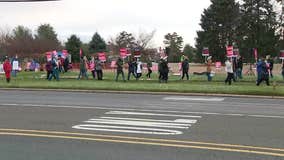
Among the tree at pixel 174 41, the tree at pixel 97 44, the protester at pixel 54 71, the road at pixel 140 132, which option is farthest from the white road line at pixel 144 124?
the tree at pixel 174 41

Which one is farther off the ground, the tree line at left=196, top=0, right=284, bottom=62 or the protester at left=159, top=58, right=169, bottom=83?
the tree line at left=196, top=0, right=284, bottom=62

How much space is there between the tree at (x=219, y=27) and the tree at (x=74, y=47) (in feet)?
60.7

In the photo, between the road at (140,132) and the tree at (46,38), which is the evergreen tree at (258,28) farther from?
the road at (140,132)

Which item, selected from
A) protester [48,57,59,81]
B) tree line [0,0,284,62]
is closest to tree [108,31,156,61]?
tree line [0,0,284,62]

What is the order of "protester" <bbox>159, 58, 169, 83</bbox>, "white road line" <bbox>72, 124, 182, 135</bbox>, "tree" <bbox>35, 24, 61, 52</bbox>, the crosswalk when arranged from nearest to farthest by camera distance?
"white road line" <bbox>72, 124, 182, 135</bbox>, the crosswalk, "protester" <bbox>159, 58, 169, 83</bbox>, "tree" <bbox>35, 24, 61, 52</bbox>

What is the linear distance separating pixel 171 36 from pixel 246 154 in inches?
4201

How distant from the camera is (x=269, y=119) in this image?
1244cm

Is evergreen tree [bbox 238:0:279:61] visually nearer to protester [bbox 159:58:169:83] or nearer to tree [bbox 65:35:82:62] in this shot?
tree [bbox 65:35:82:62]

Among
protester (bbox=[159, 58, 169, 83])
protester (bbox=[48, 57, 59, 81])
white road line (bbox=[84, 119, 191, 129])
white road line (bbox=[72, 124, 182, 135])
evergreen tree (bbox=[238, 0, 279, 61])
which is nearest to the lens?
white road line (bbox=[72, 124, 182, 135])

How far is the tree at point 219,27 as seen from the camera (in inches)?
2997

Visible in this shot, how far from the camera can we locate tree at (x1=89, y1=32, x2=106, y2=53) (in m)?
89.9

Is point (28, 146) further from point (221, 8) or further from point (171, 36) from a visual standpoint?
point (171, 36)

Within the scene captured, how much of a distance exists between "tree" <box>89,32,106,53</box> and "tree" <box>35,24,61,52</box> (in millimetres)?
6873

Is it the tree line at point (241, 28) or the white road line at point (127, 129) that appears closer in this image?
the white road line at point (127, 129)
